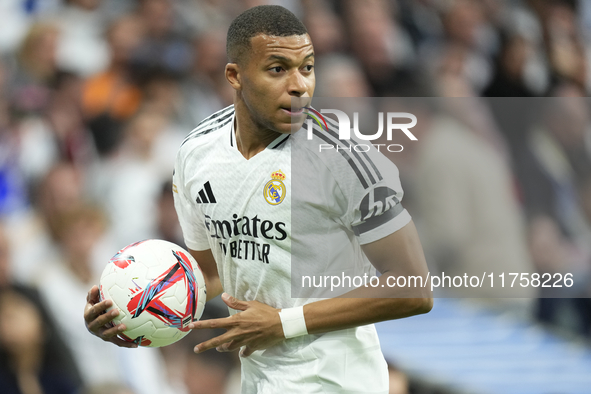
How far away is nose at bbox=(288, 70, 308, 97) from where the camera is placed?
2555mm

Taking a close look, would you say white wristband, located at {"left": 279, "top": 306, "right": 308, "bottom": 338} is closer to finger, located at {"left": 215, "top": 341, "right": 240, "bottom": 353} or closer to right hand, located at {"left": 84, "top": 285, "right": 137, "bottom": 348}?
finger, located at {"left": 215, "top": 341, "right": 240, "bottom": 353}

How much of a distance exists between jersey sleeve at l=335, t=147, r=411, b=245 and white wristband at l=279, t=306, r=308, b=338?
36cm

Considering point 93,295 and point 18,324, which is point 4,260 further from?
point 93,295

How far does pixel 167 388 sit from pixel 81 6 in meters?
3.65

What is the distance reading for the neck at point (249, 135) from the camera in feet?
8.86

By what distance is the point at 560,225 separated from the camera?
5102 mm

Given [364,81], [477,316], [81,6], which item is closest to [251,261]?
[477,316]

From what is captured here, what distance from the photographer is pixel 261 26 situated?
2.55 meters

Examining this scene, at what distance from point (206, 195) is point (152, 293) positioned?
1.49 ft

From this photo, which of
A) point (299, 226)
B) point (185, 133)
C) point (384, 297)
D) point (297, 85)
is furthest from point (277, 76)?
point (185, 133)

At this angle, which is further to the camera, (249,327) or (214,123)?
(214,123)

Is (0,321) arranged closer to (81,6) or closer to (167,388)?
(167,388)

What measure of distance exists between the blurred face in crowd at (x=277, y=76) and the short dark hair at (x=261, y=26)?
0.02 m

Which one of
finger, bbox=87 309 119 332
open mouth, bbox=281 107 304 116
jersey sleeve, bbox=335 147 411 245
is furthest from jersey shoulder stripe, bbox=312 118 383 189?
finger, bbox=87 309 119 332
